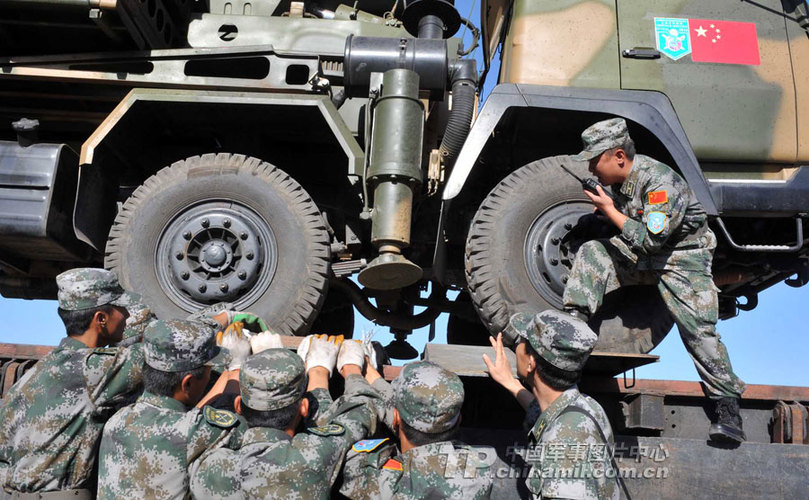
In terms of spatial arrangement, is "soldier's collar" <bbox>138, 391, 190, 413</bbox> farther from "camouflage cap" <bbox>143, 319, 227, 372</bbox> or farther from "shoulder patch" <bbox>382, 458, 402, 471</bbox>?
"shoulder patch" <bbox>382, 458, 402, 471</bbox>

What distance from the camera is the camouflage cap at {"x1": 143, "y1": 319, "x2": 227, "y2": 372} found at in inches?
120

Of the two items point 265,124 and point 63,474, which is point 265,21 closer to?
point 265,124

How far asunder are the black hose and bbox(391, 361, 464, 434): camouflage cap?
1837 mm

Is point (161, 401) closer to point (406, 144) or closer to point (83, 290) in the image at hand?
point (83, 290)

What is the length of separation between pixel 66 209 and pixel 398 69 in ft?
6.84

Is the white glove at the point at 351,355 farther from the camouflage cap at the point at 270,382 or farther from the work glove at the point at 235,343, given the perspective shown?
the camouflage cap at the point at 270,382

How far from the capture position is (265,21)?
16.5 ft

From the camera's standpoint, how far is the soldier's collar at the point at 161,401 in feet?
10.00

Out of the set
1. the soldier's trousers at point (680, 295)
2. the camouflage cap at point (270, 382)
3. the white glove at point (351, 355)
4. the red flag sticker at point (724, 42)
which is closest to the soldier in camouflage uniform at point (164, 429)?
the camouflage cap at point (270, 382)

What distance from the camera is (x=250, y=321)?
3992mm

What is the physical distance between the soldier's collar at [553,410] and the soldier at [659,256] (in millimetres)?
819

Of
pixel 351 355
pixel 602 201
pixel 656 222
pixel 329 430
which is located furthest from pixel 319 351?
pixel 656 222

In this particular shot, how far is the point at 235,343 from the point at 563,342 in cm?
160

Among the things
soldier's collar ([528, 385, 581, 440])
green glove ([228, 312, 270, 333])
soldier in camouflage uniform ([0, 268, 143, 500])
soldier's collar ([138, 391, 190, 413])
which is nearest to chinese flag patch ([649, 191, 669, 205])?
soldier's collar ([528, 385, 581, 440])
